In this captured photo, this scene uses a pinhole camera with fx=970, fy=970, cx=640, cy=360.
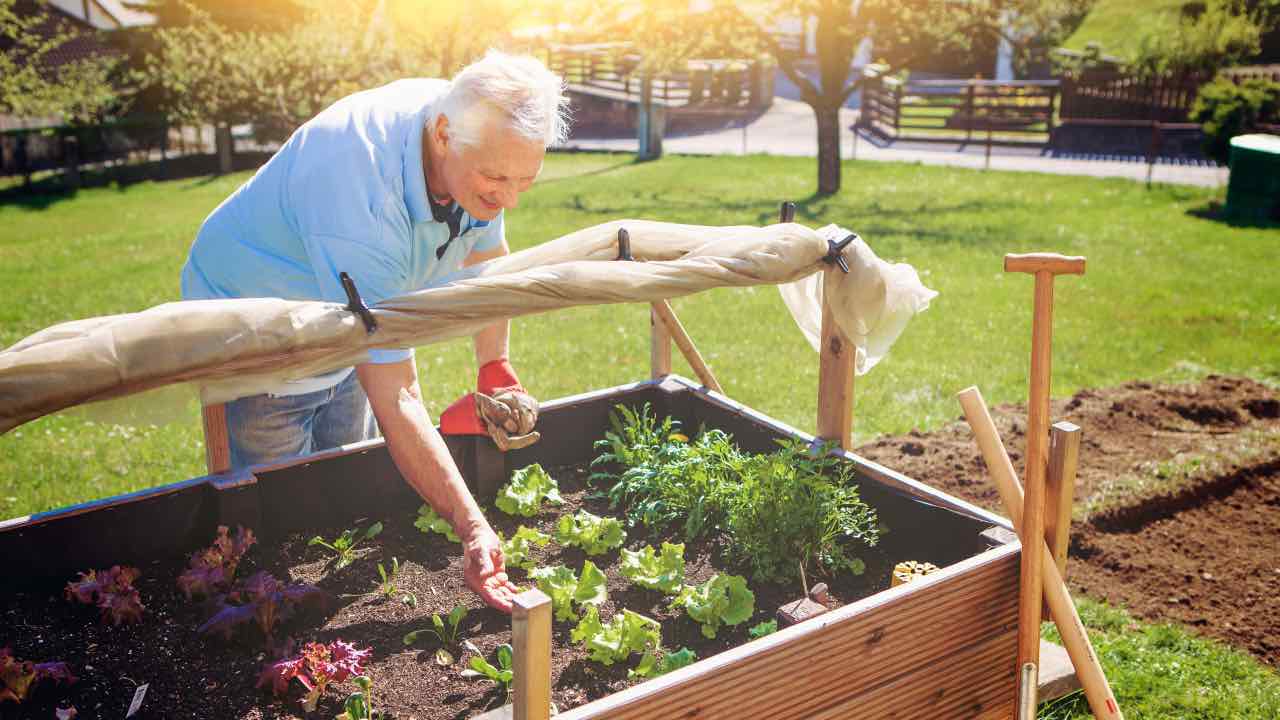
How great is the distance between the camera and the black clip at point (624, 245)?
279 centimetres

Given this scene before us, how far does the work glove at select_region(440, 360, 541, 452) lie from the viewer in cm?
279

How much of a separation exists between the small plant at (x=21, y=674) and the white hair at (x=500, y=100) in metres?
1.51

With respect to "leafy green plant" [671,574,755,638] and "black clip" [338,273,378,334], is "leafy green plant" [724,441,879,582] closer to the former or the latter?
"leafy green plant" [671,574,755,638]

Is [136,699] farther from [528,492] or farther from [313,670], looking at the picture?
[528,492]

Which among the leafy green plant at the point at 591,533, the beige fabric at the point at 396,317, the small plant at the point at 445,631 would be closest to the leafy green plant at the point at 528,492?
the leafy green plant at the point at 591,533

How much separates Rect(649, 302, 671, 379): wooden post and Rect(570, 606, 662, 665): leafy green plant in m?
1.53

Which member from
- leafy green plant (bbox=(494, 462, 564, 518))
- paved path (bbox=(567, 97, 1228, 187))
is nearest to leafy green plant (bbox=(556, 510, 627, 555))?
leafy green plant (bbox=(494, 462, 564, 518))

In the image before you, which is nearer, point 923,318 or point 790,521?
point 790,521

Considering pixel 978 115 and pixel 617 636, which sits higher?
pixel 978 115

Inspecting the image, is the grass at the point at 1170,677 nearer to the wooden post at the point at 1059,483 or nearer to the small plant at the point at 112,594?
the wooden post at the point at 1059,483

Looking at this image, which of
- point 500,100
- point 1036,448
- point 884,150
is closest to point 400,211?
point 500,100

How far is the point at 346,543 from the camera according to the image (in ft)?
9.41

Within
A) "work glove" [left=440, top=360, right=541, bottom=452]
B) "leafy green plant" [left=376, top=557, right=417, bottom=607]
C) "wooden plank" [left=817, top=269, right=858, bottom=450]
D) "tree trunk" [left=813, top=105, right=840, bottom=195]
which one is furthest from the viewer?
"tree trunk" [left=813, top=105, right=840, bottom=195]

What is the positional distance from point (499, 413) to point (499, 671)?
780mm
